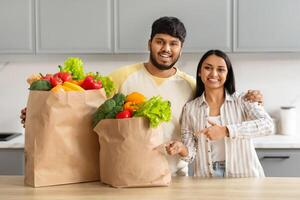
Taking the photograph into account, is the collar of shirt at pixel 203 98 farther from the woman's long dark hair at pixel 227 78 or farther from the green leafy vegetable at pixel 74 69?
the green leafy vegetable at pixel 74 69

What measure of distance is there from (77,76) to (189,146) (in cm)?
60

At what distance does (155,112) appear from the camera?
5.71 ft

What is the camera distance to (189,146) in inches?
88.2

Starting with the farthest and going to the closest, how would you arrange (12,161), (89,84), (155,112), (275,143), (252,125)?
(12,161) → (275,143) → (252,125) → (89,84) → (155,112)

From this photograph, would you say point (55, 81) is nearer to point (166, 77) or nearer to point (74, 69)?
point (74, 69)

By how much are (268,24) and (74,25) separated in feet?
4.16

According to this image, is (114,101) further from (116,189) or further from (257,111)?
(257,111)

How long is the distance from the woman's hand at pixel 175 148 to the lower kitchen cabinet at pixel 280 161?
4.23 feet

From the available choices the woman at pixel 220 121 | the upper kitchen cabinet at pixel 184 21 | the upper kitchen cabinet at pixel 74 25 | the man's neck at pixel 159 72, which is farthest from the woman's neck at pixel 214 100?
the upper kitchen cabinet at pixel 74 25

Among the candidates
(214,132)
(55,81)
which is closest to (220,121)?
(214,132)

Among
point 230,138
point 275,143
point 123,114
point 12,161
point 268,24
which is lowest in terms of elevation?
point 12,161

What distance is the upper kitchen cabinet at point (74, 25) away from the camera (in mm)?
3492

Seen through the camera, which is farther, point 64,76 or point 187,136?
point 187,136

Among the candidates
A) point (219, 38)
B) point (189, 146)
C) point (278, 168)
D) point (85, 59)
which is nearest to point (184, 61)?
point (219, 38)
